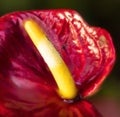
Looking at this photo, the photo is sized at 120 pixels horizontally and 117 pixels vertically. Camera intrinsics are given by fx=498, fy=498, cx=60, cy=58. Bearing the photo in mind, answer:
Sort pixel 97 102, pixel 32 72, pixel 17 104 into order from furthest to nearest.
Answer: pixel 97 102 < pixel 32 72 < pixel 17 104

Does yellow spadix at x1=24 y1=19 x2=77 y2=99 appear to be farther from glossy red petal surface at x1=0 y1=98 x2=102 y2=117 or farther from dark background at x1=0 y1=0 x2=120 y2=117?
dark background at x1=0 y1=0 x2=120 y2=117

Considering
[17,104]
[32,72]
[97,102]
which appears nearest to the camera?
[17,104]

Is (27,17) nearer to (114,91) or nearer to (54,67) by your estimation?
(54,67)

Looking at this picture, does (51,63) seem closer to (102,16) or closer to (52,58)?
(52,58)

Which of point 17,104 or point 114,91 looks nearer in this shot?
point 17,104

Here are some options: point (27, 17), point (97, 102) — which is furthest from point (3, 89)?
point (97, 102)

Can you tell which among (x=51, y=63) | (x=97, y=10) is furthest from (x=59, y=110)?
(x=97, y=10)

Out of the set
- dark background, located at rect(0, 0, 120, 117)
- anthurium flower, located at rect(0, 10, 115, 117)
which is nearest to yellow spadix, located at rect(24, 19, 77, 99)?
anthurium flower, located at rect(0, 10, 115, 117)

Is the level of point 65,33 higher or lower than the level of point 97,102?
higher
